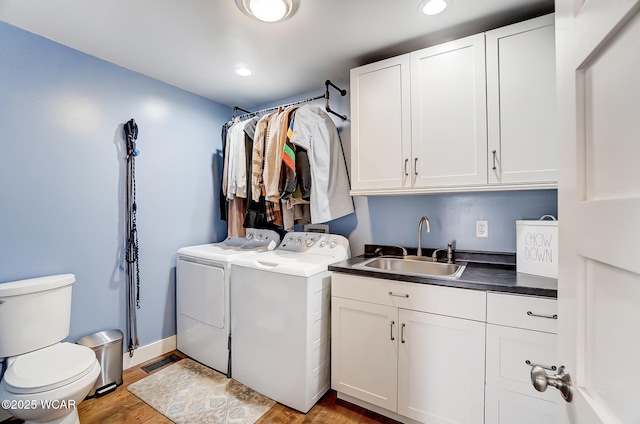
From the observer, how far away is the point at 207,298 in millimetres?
2293

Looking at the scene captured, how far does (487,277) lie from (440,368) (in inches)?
21.6

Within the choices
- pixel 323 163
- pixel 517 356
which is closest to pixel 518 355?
pixel 517 356

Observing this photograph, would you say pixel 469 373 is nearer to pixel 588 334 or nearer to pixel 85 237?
pixel 588 334

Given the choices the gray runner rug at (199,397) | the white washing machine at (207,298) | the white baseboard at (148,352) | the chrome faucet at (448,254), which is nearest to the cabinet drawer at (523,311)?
the chrome faucet at (448,254)

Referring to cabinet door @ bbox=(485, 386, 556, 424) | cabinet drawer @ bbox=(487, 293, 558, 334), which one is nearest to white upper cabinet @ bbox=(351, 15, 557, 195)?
cabinet drawer @ bbox=(487, 293, 558, 334)

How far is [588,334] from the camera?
1.77ft

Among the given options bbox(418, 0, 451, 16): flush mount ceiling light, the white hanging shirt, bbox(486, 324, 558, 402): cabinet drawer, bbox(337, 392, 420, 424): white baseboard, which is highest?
bbox(418, 0, 451, 16): flush mount ceiling light

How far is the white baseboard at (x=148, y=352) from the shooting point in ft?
7.56

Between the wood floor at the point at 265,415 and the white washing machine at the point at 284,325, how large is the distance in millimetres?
58

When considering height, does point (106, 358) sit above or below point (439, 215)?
below

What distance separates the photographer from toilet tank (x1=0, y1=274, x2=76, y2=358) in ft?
5.32

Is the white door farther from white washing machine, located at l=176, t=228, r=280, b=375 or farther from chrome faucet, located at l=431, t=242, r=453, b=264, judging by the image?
white washing machine, located at l=176, t=228, r=280, b=375

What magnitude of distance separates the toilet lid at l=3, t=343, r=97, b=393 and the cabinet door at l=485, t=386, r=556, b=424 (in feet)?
6.94

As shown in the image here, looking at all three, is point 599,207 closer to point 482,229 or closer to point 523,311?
point 523,311
